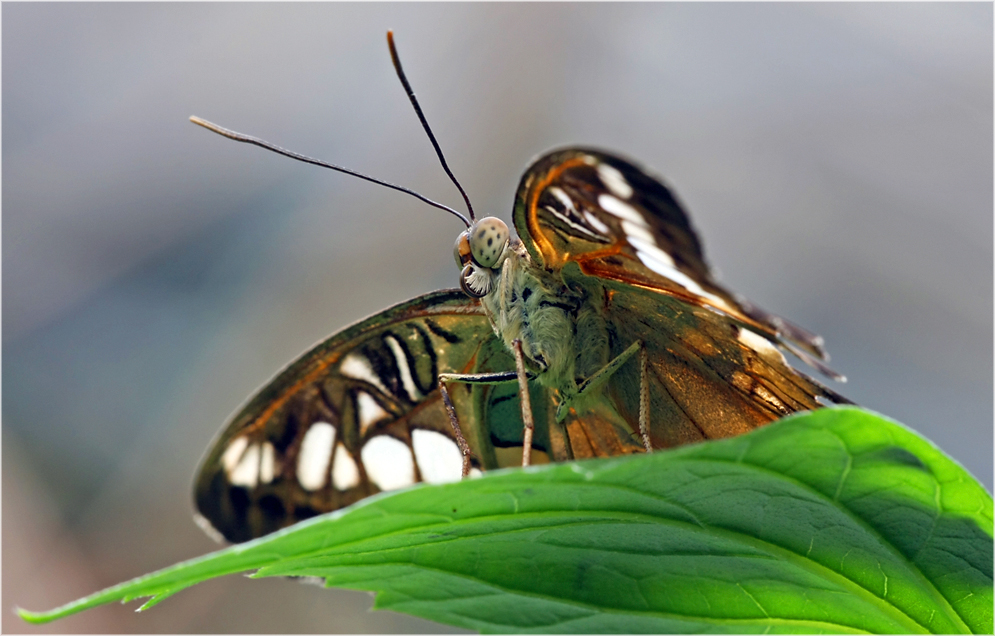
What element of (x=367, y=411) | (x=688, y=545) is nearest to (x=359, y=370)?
(x=367, y=411)

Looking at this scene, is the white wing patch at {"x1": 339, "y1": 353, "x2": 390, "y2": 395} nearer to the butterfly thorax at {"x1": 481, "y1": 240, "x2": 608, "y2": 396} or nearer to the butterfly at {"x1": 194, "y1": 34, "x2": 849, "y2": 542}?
the butterfly at {"x1": 194, "y1": 34, "x2": 849, "y2": 542}

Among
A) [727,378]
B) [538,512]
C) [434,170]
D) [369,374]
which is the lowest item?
[727,378]

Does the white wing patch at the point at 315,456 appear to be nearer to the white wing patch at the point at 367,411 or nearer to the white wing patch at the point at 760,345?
the white wing patch at the point at 367,411

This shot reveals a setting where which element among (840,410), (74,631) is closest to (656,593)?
(840,410)

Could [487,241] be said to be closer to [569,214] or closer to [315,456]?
[569,214]

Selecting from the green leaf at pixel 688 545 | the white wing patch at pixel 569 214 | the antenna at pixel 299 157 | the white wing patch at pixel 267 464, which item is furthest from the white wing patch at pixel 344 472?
the green leaf at pixel 688 545

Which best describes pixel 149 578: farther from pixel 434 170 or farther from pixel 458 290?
pixel 434 170
